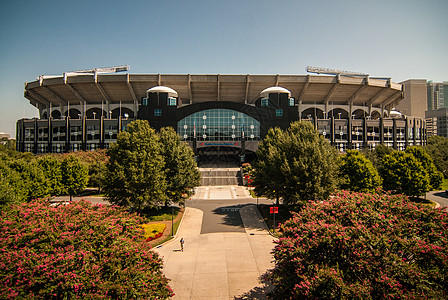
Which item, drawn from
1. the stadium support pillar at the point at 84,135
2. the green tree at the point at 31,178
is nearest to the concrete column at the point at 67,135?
the stadium support pillar at the point at 84,135

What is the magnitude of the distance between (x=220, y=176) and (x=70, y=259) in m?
45.0

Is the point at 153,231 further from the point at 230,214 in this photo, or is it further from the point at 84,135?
the point at 84,135

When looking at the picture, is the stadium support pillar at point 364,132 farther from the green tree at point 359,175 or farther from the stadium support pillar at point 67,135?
the stadium support pillar at point 67,135

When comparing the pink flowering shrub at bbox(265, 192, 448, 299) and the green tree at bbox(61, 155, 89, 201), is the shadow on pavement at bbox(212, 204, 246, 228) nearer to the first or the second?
the pink flowering shrub at bbox(265, 192, 448, 299)

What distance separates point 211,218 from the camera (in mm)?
27359

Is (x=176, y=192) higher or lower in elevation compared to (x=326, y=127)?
lower

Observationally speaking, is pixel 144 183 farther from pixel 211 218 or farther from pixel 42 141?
pixel 42 141

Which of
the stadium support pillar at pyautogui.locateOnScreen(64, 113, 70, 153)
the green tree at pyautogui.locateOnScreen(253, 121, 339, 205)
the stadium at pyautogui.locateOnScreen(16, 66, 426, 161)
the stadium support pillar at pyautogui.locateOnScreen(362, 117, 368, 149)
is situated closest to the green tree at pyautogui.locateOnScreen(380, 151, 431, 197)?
the green tree at pyautogui.locateOnScreen(253, 121, 339, 205)

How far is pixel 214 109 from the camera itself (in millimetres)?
60688

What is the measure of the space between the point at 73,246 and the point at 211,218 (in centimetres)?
2015

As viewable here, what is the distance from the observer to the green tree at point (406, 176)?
3102 cm

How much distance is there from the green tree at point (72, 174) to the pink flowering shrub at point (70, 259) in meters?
27.7

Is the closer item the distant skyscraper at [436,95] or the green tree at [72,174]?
the green tree at [72,174]

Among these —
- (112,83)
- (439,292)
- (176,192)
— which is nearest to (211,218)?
(176,192)
